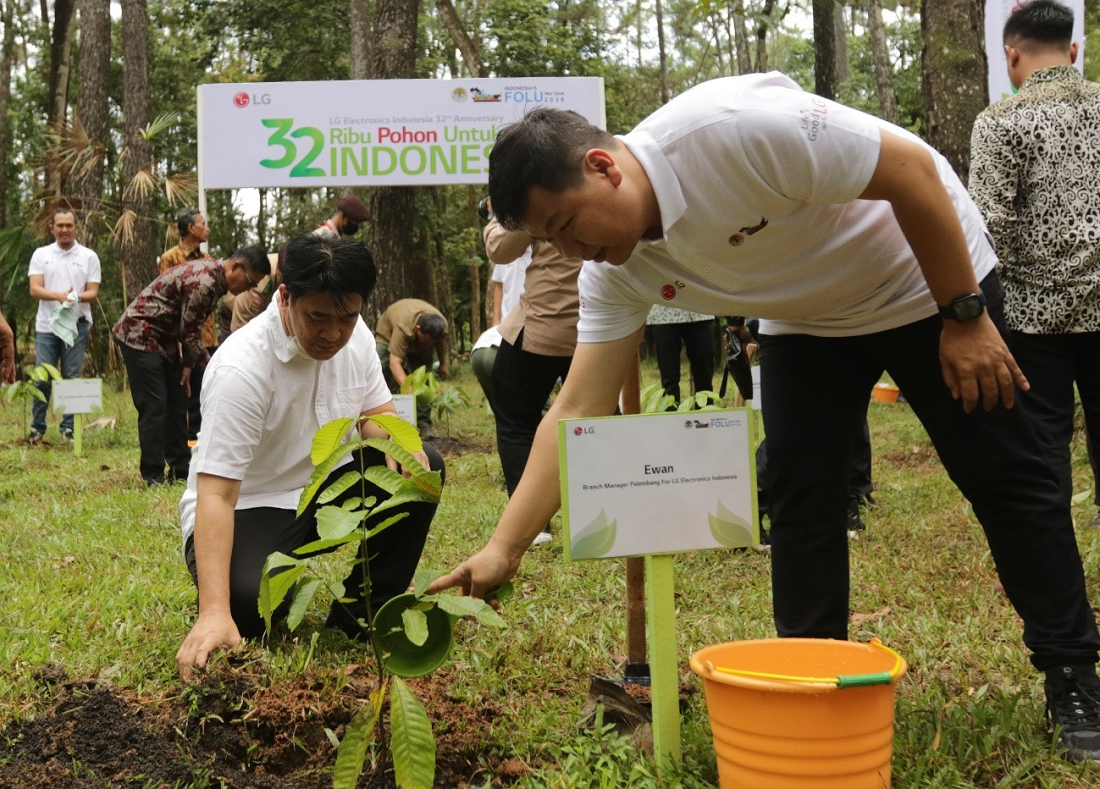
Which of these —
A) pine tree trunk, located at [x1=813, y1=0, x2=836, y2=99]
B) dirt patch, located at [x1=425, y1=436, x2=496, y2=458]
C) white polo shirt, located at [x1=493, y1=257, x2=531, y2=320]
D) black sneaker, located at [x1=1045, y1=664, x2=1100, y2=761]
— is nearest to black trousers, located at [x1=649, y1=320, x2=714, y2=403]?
white polo shirt, located at [x1=493, y1=257, x2=531, y2=320]

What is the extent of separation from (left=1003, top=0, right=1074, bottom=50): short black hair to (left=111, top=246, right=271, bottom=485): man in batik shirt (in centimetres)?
Result: 455

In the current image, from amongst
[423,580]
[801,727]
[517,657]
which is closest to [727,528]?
[801,727]

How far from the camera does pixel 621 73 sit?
24141 mm

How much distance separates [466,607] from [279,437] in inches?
56.5

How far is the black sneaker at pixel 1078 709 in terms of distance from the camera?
2363 millimetres

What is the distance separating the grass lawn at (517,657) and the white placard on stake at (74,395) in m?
2.30

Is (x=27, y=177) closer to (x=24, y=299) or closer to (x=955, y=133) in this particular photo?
(x=24, y=299)

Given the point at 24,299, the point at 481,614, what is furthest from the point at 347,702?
the point at 24,299

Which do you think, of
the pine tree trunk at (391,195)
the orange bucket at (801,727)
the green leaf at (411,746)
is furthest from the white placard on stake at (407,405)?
the pine tree trunk at (391,195)

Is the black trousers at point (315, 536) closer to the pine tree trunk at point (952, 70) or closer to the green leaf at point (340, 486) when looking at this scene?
the green leaf at point (340, 486)

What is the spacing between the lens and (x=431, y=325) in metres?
8.98

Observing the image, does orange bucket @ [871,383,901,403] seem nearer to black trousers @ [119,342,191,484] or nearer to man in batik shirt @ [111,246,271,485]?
man in batik shirt @ [111,246,271,485]

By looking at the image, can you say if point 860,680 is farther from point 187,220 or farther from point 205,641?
point 187,220

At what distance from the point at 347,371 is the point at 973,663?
207 cm
